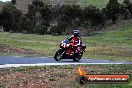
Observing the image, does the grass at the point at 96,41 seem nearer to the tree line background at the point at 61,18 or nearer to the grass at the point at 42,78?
the tree line background at the point at 61,18

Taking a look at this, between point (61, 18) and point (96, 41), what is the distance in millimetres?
26473

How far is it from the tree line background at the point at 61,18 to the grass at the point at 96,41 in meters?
5.06

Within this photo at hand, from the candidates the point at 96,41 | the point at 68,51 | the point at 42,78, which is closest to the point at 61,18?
the point at 96,41

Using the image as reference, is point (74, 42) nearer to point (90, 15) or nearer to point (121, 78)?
point (121, 78)

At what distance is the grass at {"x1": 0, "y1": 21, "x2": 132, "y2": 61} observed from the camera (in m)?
41.6

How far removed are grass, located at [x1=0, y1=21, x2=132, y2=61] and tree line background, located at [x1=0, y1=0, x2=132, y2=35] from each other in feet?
16.6

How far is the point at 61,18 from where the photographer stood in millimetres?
83875

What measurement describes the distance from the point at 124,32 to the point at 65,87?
61.3 metres

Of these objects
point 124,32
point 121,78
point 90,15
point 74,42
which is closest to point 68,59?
point 74,42

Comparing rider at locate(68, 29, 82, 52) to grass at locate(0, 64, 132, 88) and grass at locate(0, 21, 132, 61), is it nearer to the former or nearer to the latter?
grass at locate(0, 64, 132, 88)

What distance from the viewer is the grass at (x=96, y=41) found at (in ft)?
136

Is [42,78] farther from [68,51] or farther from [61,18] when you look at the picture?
A: [61,18]

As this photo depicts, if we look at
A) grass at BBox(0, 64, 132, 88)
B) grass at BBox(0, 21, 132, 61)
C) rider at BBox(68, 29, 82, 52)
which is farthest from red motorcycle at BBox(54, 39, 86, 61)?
grass at BBox(0, 21, 132, 61)

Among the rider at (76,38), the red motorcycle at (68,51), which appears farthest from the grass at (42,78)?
the rider at (76,38)
